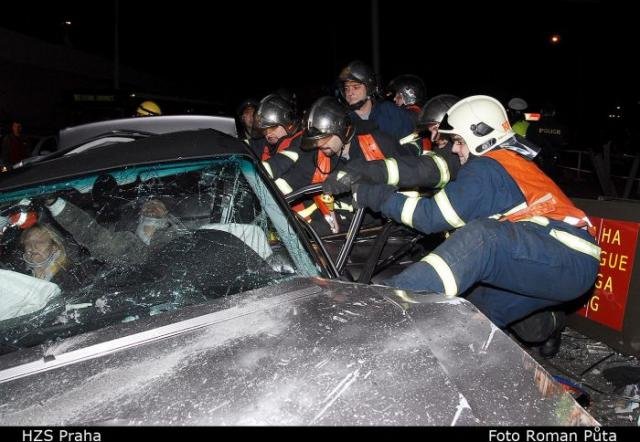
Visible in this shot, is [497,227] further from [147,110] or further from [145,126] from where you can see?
[147,110]

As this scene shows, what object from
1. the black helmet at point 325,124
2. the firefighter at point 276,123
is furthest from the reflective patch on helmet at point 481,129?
the firefighter at point 276,123

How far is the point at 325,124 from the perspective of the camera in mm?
4453

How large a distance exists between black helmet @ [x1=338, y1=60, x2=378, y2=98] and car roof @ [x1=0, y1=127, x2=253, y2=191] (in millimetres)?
3595

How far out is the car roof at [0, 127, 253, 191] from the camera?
7.73 feet

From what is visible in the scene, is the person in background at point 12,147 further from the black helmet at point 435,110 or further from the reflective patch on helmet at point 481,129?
the reflective patch on helmet at point 481,129

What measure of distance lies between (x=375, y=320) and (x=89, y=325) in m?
1.02

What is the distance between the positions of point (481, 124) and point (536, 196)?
545mm

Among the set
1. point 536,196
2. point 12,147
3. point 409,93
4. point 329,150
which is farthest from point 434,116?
point 12,147

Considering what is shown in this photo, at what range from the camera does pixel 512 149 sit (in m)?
3.15

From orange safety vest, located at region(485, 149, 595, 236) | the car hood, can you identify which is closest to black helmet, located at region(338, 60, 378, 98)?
orange safety vest, located at region(485, 149, 595, 236)

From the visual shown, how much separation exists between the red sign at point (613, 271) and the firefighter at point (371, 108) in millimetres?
2442

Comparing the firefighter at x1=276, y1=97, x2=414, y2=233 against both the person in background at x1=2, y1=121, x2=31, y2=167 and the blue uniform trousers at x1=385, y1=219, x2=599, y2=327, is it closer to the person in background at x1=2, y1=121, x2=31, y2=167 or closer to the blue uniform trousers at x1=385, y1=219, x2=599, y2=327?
the blue uniform trousers at x1=385, y1=219, x2=599, y2=327

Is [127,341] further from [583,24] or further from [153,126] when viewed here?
[583,24]

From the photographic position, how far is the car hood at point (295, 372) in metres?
1.32
